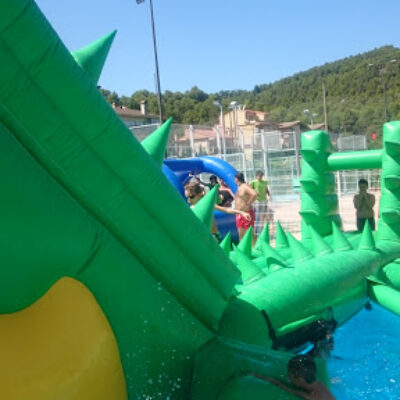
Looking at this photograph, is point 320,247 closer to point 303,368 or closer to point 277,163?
point 303,368

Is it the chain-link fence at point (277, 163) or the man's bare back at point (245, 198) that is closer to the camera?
the man's bare back at point (245, 198)

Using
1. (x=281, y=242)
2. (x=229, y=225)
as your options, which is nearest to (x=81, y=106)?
(x=281, y=242)

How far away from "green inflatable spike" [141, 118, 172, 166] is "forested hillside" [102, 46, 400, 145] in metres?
39.6

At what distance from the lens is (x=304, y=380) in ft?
5.81

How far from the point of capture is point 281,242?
493cm

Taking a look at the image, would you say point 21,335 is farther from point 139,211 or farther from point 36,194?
point 139,211

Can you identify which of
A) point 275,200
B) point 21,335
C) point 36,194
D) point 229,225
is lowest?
point 275,200

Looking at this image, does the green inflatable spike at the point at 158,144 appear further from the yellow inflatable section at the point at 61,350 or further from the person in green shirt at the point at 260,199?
the person in green shirt at the point at 260,199

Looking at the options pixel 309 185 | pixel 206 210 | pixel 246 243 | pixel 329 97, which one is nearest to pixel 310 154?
pixel 309 185

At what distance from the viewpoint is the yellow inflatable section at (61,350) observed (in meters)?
1.45

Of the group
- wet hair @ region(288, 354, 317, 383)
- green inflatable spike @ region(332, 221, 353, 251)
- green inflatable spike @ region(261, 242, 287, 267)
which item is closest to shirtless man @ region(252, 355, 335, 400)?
wet hair @ region(288, 354, 317, 383)

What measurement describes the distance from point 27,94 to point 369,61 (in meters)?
83.7

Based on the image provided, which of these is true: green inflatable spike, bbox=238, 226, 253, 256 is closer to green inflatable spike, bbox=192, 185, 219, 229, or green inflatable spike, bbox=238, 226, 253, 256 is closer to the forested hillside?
green inflatable spike, bbox=192, 185, 219, 229

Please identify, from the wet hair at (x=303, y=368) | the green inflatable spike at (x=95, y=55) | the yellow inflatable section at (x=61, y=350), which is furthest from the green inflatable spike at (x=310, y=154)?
the yellow inflatable section at (x=61, y=350)
